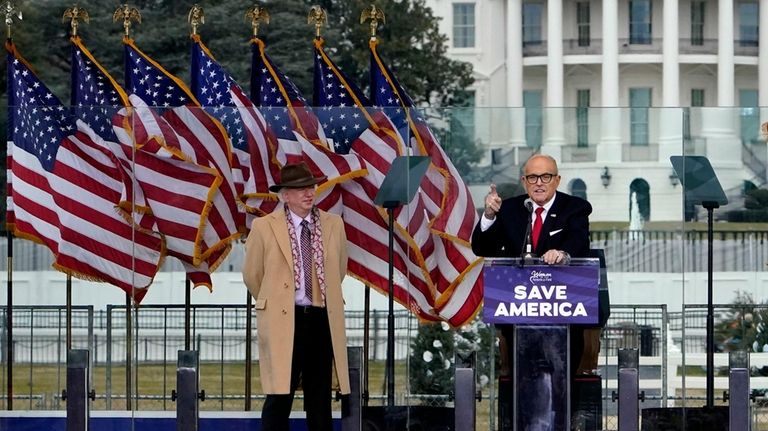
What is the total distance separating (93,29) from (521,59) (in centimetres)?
4456

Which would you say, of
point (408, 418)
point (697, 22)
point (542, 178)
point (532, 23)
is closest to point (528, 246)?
point (542, 178)

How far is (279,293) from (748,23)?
260 feet

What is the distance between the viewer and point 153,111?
14.4m

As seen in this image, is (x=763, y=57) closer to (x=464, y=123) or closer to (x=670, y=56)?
(x=670, y=56)

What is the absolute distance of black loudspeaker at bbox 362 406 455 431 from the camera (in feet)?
45.9

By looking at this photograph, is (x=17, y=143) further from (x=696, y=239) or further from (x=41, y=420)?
(x=696, y=239)

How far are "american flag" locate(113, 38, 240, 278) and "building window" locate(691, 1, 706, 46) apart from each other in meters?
77.1

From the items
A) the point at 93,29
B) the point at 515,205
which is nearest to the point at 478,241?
the point at 515,205

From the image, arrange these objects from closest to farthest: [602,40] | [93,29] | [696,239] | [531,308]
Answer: [531,308]
[696,239]
[93,29]
[602,40]

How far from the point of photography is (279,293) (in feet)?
42.8

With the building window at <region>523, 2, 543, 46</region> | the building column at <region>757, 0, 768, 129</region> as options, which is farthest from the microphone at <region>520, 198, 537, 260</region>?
the building window at <region>523, 2, 543, 46</region>

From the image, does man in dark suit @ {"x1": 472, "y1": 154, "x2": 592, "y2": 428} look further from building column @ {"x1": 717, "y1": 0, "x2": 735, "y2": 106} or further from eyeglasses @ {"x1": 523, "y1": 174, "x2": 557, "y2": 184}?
building column @ {"x1": 717, "y1": 0, "x2": 735, "y2": 106}

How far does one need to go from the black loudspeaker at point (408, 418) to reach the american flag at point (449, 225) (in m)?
0.62

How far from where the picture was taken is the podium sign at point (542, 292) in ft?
41.8
